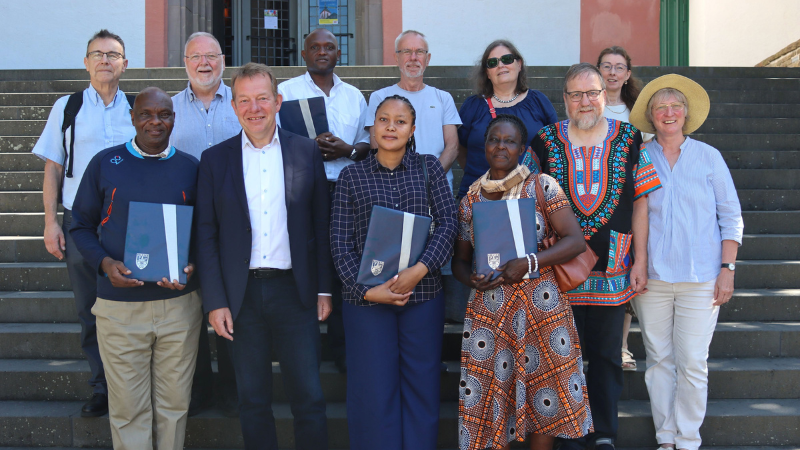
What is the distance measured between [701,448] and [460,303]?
178 centimetres

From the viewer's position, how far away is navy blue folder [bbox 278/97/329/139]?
3689 mm

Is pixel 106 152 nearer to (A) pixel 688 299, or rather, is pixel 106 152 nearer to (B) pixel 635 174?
(B) pixel 635 174

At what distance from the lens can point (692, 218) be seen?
3.42 meters

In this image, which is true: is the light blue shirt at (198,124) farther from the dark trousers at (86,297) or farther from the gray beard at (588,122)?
the gray beard at (588,122)

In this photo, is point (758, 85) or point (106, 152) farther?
point (758, 85)

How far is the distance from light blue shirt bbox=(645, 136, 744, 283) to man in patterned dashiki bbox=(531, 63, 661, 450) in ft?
0.39

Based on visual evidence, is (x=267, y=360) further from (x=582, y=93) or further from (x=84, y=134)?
(x=582, y=93)

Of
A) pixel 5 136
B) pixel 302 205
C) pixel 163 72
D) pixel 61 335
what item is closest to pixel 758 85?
pixel 302 205

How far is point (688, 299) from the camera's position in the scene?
11.2 feet

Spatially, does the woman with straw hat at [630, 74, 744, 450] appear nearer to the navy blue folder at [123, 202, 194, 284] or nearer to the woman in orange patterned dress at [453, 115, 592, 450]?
the woman in orange patterned dress at [453, 115, 592, 450]

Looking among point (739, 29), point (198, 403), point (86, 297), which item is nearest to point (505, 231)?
point (198, 403)

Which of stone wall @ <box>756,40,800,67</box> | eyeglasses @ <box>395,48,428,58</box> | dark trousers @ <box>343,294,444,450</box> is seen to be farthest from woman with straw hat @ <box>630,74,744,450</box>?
stone wall @ <box>756,40,800,67</box>

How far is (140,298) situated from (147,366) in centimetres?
37

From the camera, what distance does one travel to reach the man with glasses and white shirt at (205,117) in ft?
12.1
